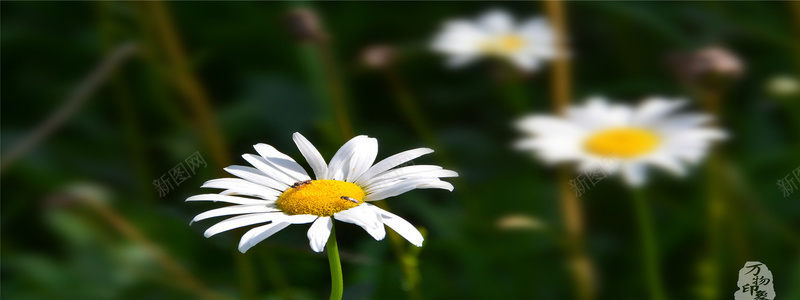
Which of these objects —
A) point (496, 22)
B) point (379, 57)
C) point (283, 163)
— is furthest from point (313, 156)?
point (496, 22)

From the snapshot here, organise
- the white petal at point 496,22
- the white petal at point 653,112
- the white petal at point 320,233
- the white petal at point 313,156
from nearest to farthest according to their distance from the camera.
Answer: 1. the white petal at point 320,233
2. the white petal at point 313,156
3. the white petal at point 653,112
4. the white petal at point 496,22

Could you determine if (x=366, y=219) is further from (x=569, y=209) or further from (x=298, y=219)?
(x=569, y=209)

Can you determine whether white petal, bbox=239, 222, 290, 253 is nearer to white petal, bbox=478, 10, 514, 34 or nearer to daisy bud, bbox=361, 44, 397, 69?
daisy bud, bbox=361, 44, 397, 69

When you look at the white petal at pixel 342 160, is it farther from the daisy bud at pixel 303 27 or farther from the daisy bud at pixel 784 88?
the daisy bud at pixel 784 88

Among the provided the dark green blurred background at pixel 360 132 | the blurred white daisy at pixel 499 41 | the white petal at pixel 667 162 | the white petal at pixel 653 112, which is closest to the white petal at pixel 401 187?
the dark green blurred background at pixel 360 132

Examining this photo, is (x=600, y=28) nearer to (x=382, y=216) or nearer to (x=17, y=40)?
(x=17, y=40)

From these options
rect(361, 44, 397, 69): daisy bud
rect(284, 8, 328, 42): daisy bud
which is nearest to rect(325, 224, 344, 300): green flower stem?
rect(284, 8, 328, 42): daisy bud

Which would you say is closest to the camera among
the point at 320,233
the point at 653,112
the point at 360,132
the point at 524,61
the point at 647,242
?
the point at 320,233
